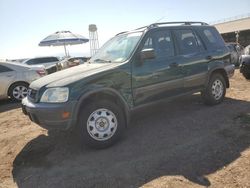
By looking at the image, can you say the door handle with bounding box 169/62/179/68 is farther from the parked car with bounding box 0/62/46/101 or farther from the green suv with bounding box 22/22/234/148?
the parked car with bounding box 0/62/46/101

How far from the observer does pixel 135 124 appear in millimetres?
5934

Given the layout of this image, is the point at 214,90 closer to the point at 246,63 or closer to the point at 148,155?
the point at 148,155

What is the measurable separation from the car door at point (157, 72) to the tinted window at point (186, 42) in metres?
0.22

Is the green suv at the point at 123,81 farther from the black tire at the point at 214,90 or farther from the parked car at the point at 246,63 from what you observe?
the parked car at the point at 246,63

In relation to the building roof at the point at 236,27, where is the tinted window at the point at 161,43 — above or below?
below

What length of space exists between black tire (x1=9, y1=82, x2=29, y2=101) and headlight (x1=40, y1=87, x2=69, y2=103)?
217 inches

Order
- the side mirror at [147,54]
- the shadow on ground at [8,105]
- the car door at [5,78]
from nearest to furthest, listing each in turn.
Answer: the side mirror at [147,54] → the shadow on ground at [8,105] → the car door at [5,78]

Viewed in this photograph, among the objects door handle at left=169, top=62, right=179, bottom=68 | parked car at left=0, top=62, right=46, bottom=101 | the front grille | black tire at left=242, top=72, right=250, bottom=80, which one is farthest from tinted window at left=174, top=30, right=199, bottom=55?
parked car at left=0, top=62, right=46, bottom=101

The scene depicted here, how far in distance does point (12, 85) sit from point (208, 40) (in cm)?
629

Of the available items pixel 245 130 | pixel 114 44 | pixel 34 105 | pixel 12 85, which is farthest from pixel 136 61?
pixel 12 85

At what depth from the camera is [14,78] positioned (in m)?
9.49

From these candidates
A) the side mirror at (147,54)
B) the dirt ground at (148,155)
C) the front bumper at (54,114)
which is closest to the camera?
the dirt ground at (148,155)

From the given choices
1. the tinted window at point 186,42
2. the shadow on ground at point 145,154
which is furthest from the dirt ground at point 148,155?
the tinted window at point 186,42

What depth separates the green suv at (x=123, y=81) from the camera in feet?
14.7
